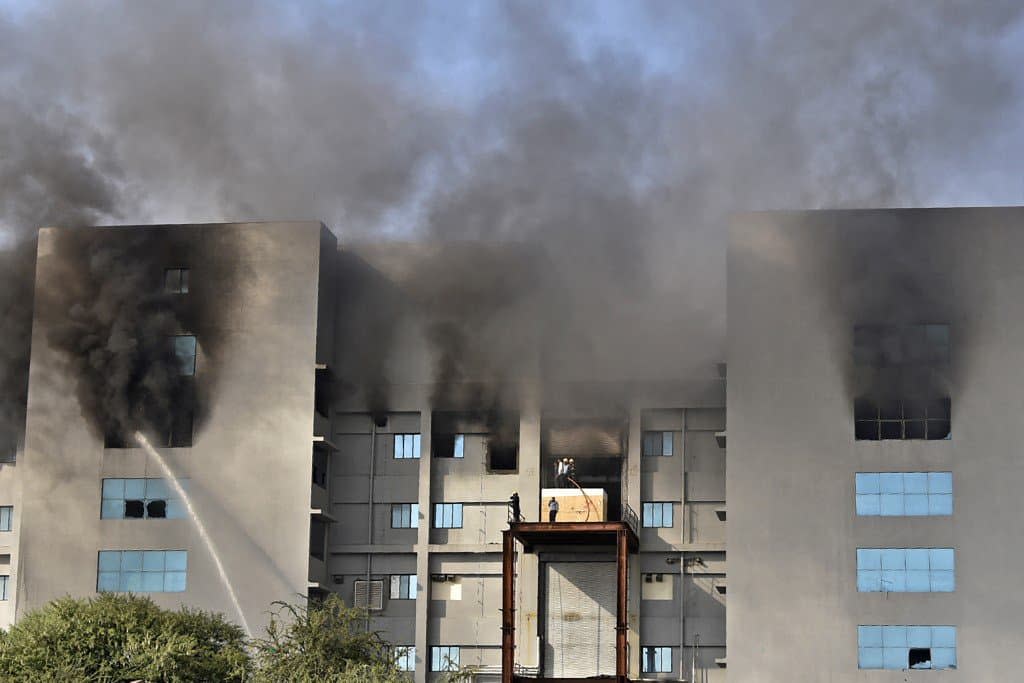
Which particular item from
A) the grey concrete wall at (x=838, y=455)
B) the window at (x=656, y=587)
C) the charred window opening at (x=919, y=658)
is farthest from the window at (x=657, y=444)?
the charred window opening at (x=919, y=658)

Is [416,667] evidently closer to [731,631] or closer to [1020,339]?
[731,631]

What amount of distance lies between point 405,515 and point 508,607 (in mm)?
6518

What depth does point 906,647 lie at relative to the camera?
50.8 metres

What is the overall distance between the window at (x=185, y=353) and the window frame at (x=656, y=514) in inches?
646

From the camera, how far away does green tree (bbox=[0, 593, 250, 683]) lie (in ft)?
153

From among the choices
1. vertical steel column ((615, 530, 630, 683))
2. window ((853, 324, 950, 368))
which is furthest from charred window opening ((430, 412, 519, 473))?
window ((853, 324, 950, 368))

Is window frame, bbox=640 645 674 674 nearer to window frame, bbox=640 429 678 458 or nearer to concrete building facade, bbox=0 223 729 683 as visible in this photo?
concrete building facade, bbox=0 223 729 683

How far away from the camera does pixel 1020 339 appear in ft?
171

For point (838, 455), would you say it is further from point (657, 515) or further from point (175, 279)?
point (175, 279)

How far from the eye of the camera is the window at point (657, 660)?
55.8 meters

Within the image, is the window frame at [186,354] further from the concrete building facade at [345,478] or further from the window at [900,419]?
the window at [900,419]

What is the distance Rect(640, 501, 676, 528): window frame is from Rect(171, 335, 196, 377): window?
16400mm

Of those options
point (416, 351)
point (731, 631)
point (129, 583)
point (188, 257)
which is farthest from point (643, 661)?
point (188, 257)

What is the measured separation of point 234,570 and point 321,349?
324 inches
